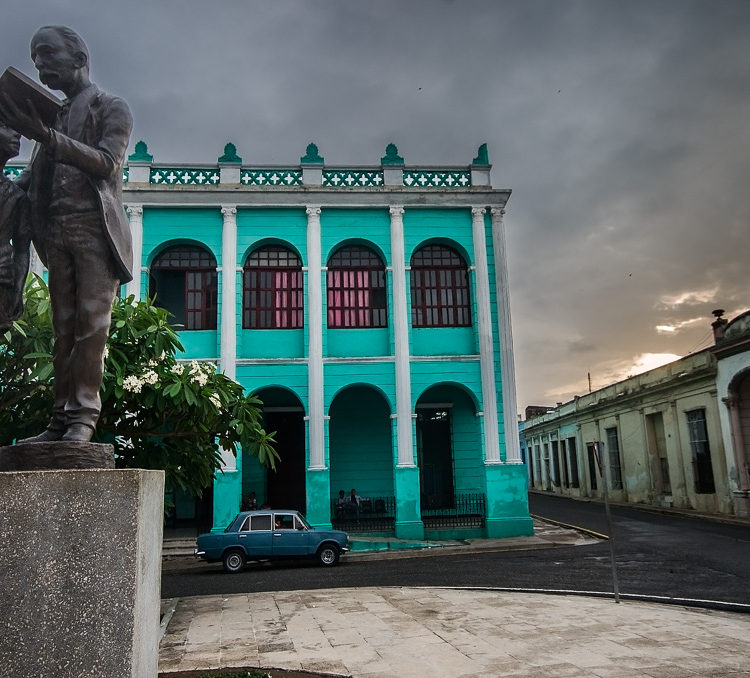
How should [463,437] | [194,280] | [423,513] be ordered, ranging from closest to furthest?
[194,280] → [423,513] → [463,437]

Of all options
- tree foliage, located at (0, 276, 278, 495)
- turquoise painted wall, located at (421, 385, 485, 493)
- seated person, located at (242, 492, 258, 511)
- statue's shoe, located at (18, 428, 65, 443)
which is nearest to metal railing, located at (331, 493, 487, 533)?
turquoise painted wall, located at (421, 385, 485, 493)

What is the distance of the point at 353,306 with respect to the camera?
60.5ft

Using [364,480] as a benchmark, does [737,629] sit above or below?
below

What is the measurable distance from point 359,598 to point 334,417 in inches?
422

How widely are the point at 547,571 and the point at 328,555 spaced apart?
4606 mm

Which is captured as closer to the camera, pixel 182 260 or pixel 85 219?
pixel 85 219

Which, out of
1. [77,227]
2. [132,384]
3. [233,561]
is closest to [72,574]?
[77,227]

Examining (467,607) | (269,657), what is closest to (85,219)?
(269,657)

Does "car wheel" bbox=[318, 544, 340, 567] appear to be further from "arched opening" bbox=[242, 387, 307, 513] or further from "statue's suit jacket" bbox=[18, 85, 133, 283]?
"statue's suit jacket" bbox=[18, 85, 133, 283]

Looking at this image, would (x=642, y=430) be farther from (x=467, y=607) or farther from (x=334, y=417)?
(x=467, y=607)

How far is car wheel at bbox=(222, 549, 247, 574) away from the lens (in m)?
13.4

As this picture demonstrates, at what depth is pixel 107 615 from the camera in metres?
2.87

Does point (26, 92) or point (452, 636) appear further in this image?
point (452, 636)

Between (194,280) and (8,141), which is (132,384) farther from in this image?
(194,280)
